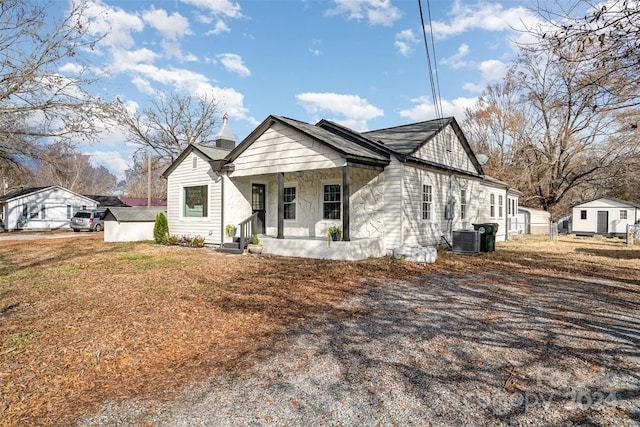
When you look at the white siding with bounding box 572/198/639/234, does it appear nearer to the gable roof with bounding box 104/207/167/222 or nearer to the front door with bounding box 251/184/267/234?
the front door with bounding box 251/184/267/234

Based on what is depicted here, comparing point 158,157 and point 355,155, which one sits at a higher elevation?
point 158,157

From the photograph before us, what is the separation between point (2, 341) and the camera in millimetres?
4352

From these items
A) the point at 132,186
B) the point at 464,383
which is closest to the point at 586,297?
the point at 464,383

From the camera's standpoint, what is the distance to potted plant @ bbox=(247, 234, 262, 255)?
488 inches

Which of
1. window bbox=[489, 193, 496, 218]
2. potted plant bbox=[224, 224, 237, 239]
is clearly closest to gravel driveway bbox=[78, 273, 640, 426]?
potted plant bbox=[224, 224, 237, 239]

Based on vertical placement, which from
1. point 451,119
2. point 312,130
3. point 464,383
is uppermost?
point 451,119

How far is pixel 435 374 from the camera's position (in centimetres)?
351

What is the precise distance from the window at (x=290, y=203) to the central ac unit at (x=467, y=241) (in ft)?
19.7

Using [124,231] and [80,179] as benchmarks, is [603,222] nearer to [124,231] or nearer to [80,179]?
[124,231]

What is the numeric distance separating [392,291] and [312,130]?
21.3ft

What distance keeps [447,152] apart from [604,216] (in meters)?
17.0

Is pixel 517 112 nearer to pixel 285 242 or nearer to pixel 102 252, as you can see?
pixel 285 242

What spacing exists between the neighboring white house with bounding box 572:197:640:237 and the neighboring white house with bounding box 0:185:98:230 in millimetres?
40161

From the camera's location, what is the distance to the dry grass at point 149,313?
3.44 metres
